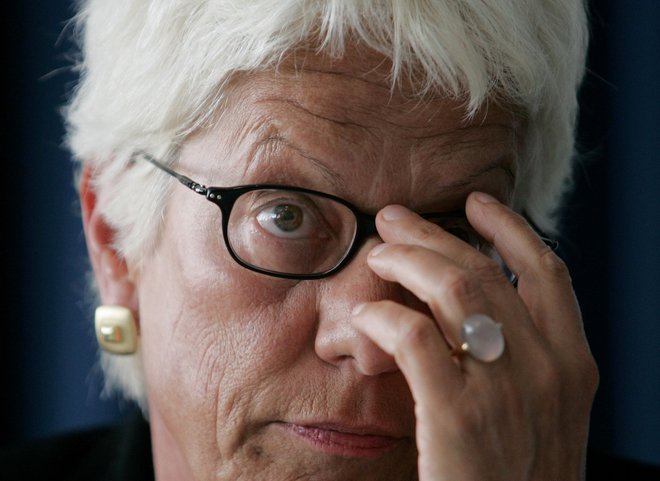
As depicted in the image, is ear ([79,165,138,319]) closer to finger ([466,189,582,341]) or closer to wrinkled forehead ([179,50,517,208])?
wrinkled forehead ([179,50,517,208])

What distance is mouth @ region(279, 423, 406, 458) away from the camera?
146 cm

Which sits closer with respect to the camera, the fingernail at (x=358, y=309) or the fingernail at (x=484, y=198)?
the fingernail at (x=358, y=309)

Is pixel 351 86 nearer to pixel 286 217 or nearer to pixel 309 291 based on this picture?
pixel 286 217

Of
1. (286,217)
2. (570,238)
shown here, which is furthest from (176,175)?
(570,238)

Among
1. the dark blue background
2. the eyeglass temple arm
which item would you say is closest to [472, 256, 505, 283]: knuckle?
the eyeglass temple arm

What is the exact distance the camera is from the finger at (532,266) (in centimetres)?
149

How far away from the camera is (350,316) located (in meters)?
1.43

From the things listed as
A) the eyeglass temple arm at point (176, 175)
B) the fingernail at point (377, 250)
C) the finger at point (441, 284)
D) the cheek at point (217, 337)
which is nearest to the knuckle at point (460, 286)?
the finger at point (441, 284)

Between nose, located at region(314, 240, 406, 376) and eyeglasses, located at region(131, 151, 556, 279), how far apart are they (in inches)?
1.0

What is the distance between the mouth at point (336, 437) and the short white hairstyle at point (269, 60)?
18.4 inches

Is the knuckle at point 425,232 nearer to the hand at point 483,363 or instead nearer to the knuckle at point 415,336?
the hand at point 483,363

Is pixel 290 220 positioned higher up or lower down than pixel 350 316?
higher up

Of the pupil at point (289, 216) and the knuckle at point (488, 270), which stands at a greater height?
the pupil at point (289, 216)

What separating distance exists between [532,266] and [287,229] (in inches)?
17.0
